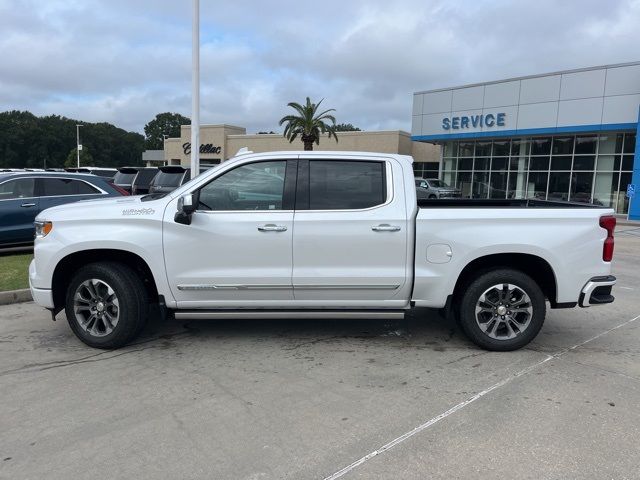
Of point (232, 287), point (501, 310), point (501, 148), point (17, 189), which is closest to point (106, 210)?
point (232, 287)

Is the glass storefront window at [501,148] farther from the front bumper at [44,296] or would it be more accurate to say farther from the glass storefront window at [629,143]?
the front bumper at [44,296]

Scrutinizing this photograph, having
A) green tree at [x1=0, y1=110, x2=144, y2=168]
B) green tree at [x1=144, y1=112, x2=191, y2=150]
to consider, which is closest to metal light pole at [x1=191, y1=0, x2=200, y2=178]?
green tree at [x1=0, y1=110, x2=144, y2=168]

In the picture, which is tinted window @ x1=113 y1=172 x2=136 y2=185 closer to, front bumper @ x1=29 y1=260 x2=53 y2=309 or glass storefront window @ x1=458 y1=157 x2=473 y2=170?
front bumper @ x1=29 y1=260 x2=53 y2=309

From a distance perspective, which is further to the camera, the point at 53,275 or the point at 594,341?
the point at 594,341

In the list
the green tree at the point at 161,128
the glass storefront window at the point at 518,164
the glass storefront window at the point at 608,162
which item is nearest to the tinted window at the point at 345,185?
the glass storefront window at the point at 608,162

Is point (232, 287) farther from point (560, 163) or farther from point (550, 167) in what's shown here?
point (550, 167)

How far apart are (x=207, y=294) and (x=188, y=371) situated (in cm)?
73

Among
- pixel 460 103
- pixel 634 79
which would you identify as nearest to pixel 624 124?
pixel 634 79

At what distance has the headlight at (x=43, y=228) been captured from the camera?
4934 millimetres

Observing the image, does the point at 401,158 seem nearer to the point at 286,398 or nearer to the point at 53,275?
the point at 286,398

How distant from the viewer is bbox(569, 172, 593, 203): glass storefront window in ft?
94.1

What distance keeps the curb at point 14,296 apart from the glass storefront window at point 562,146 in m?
29.4

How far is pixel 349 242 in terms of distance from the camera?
189 inches

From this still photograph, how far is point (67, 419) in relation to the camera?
3627mm
